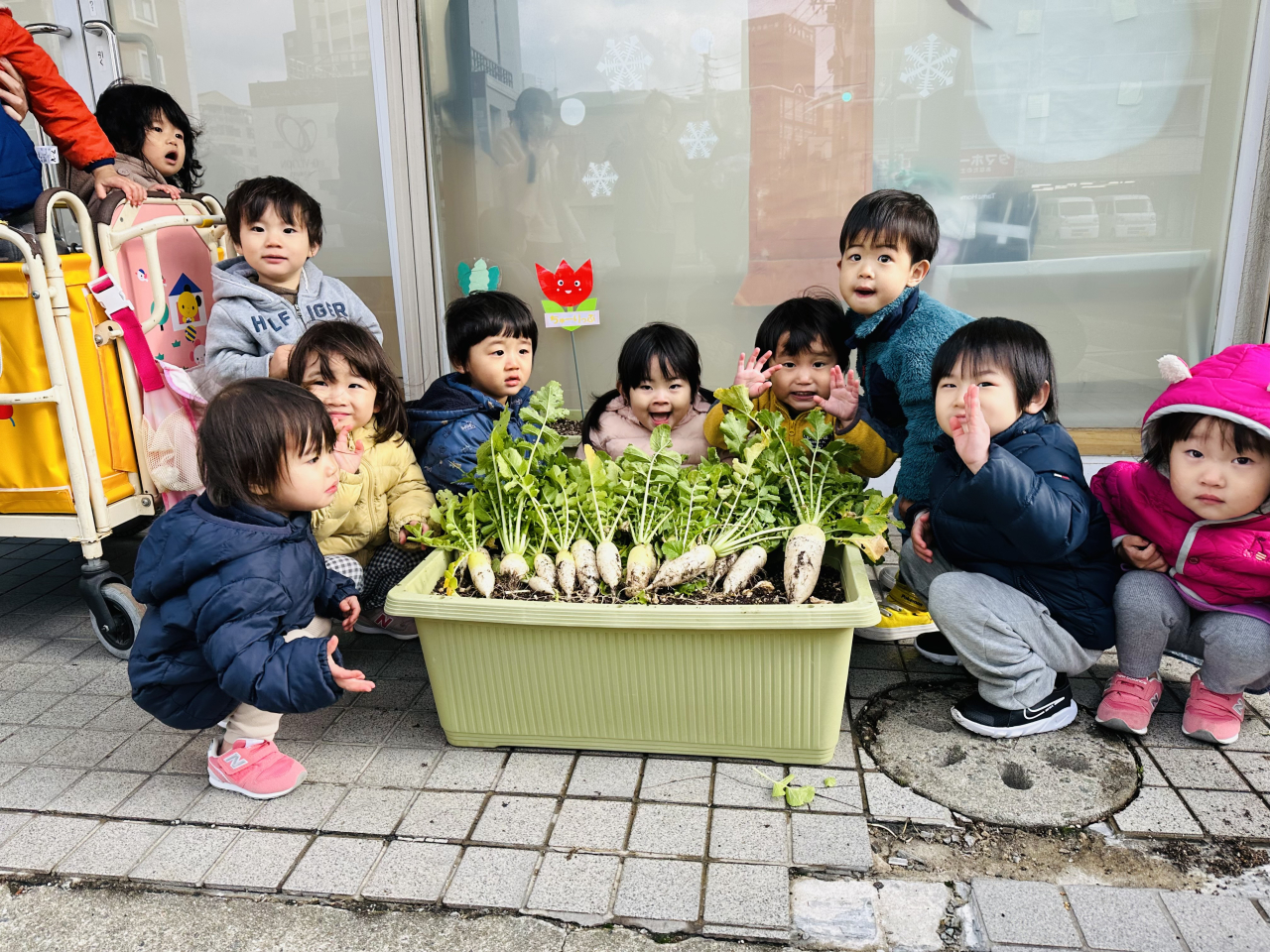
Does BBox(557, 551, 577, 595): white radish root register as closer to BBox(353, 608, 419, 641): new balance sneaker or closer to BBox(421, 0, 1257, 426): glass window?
BBox(353, 608, 419, 641): new balance sneaker

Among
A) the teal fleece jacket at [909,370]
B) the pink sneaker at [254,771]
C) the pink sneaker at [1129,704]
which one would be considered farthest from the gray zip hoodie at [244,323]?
the pink sneaker at [1129,704]

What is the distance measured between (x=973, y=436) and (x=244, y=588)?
188 centimetres

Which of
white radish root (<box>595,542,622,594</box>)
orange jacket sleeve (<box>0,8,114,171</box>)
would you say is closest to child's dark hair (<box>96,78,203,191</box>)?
orange jacket sleeve (<box>0,8,114,171</box>)

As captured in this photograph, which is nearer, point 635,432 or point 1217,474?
point 1217,474

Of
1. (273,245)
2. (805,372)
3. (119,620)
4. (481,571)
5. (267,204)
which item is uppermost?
(267,204)

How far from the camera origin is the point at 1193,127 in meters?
4.21

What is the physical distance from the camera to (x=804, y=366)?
3.13m

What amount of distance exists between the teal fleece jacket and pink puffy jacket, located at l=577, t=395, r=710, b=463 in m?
0.62

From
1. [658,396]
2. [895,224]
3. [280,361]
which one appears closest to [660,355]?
[658,396]

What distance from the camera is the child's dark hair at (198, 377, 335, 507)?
218 cm

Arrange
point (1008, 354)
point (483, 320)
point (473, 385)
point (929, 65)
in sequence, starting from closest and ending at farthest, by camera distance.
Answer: point (1008, 354), point (483, 320), point (473, 385), point (929, 65)

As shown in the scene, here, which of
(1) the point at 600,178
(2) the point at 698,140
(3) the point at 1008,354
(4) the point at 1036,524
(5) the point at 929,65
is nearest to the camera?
(4) the point at 1036,524

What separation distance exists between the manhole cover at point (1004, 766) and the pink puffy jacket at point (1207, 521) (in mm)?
531

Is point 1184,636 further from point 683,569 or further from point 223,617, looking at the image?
point 223,617
